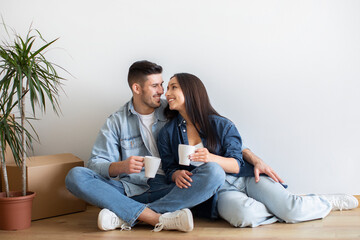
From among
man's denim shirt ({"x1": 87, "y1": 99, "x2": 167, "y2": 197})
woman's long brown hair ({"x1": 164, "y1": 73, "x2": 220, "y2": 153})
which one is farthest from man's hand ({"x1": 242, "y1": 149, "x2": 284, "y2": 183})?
man's denim shirt ({"x1": 87, "y1": 99, "x2": 167, "y2": 197})

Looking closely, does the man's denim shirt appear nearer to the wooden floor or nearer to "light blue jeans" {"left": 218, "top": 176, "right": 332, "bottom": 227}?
Answer: the wooden floor

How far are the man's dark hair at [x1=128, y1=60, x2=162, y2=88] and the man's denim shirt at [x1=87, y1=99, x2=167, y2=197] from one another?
5.6 inches

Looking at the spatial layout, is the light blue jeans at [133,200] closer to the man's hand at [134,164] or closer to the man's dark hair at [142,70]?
the man's hand at [134,164]

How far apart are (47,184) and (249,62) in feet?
4.66

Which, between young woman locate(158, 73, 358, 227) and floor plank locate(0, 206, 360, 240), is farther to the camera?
young woman locate(158, 73, 358, 227)

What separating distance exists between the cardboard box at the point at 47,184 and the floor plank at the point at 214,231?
0.48ft

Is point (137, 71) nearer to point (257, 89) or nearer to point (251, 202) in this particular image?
point (257, 89)

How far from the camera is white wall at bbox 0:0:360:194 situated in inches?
101

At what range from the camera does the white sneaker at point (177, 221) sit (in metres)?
2.03

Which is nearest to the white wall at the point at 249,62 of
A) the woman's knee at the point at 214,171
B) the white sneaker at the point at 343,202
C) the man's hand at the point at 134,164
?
the white sneaker at the point at 343,202

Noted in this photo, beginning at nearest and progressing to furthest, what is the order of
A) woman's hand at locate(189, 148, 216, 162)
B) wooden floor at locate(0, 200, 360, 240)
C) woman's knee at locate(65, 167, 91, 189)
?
wooden floor at locate(0, 200, 360, 240)
woman's hand at locate(189, 148, 216, 162)
woman's knee at locate(65, 167, 91, 189)

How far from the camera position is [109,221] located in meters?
2.09

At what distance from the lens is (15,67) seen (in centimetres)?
212

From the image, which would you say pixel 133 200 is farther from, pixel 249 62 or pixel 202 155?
pixel 249 62
